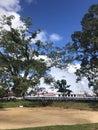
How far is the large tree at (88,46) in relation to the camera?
45.0m

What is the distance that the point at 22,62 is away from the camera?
50.6 meters

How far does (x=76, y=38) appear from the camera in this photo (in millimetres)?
48594

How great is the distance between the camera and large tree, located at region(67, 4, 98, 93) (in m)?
45.0

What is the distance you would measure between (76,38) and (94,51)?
349 centimetres

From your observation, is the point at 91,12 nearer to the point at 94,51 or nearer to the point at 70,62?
the point at 94,51

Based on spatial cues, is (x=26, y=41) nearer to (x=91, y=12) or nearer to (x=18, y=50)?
(x=18, y=50)

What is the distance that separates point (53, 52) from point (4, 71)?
25.7ft

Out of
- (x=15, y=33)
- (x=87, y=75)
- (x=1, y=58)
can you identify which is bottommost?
(x=87, y=75)

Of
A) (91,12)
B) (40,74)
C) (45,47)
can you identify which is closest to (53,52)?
(45,47)

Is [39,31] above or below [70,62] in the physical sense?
above

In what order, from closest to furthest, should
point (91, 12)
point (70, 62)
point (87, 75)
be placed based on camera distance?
1. point (91, 12)
2. point (87, 75)
3. point (70, 62)

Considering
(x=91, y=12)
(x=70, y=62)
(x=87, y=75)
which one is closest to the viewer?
(x=91, y=12)

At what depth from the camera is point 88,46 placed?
47281mm

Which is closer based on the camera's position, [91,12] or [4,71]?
[91,12]
